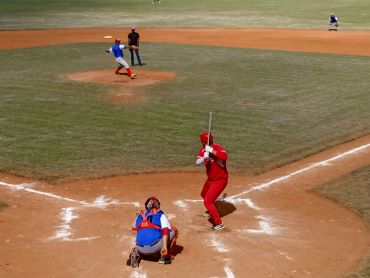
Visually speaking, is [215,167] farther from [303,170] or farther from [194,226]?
[303,170]

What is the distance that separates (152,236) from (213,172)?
2603 mm

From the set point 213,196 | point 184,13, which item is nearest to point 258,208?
point 213,196

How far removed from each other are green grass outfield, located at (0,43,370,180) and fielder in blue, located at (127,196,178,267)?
6.08 m

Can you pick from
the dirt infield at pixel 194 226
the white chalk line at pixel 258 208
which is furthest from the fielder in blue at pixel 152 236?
the white chalk line at pixel 258 208

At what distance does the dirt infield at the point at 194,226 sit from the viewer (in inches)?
441

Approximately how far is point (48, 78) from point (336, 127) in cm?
1526

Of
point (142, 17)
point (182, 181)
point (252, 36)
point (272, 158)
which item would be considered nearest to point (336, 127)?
point (272, 158)

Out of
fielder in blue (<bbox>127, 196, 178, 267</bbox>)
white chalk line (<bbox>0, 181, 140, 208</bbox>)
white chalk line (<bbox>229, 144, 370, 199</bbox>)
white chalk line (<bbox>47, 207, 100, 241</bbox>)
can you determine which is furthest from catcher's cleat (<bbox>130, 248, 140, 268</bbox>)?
white chalk line (<bbox>229, 144, 370, 199</bbox>)

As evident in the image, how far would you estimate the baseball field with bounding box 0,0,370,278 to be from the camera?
38.7 ft

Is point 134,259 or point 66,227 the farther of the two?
point 66,227

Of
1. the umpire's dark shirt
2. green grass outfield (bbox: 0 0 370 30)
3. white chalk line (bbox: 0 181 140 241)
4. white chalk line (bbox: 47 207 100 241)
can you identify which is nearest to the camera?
white chalk line (bbox: 47 207 100 241)

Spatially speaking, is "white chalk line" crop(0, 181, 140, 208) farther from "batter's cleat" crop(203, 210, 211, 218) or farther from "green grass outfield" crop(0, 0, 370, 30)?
"green grass outfield" crop(0, 0, 370, 30)

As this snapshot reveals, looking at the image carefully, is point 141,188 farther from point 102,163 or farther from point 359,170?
point 359,170

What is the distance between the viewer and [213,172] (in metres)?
13.2
